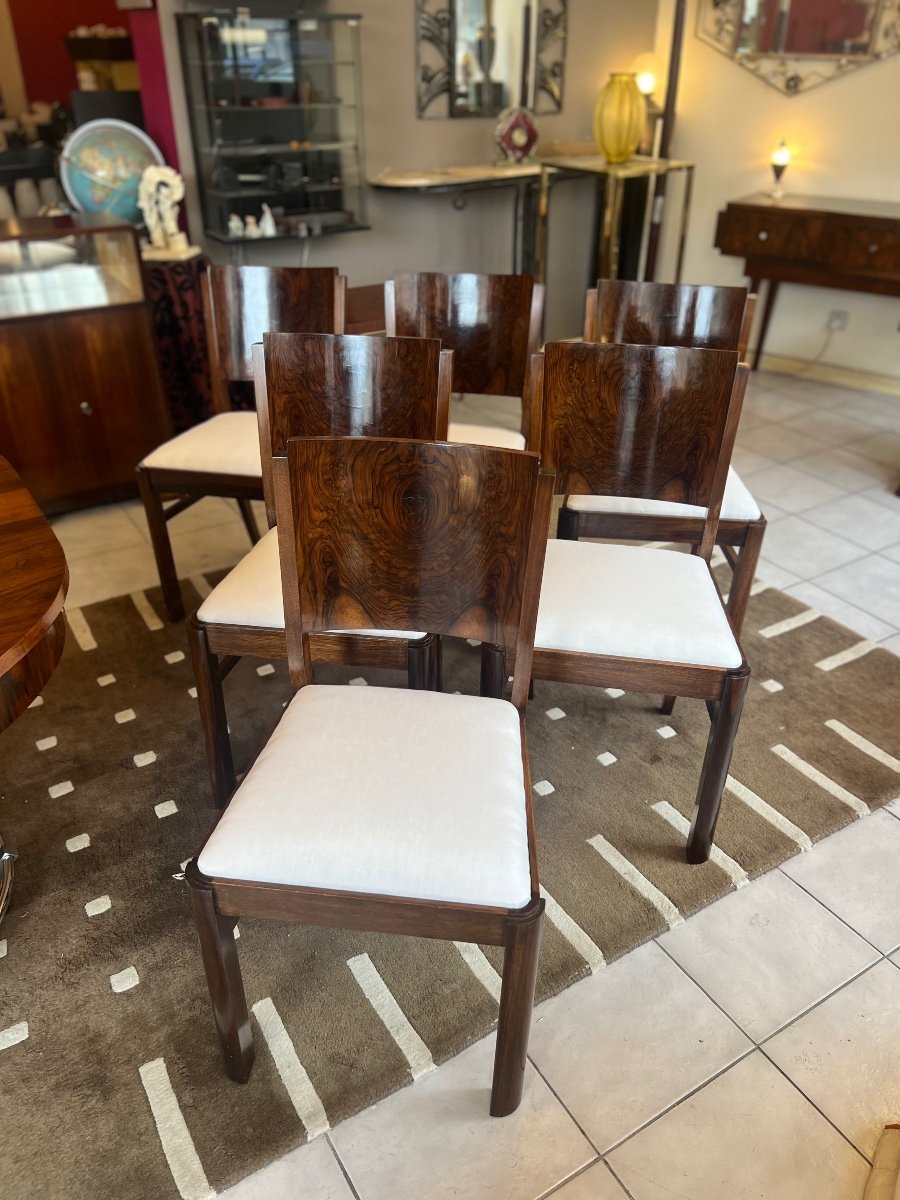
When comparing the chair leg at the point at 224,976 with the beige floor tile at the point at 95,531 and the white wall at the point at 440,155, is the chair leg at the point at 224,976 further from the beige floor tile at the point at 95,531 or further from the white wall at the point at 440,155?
the white wall at the point at 440,155

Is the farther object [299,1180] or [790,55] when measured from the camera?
[790,55]

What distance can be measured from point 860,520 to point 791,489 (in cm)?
30

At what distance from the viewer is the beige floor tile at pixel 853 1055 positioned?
1.29 metres

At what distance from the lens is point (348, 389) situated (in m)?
1.73

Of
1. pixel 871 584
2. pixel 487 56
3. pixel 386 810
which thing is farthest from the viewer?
pixel 487 56

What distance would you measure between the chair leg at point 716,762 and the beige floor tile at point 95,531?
1.96 m

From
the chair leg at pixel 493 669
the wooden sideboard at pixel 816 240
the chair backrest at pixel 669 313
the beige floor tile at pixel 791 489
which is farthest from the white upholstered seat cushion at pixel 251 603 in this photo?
the wooden sideboard at pixel 816 240

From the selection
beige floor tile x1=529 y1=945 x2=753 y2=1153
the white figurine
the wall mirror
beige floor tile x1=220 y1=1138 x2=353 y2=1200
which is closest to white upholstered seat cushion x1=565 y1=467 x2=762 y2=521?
beige floor tile x1=529 y1=945 x2=753 y2=1153

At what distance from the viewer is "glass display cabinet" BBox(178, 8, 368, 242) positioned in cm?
309

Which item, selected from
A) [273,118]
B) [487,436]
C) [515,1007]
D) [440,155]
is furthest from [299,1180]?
[440,155]

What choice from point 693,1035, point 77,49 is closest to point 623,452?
point 693,1035

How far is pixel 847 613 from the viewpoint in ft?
8.06

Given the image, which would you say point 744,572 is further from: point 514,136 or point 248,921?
point 514,136

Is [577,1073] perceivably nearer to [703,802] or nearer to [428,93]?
[703,802]
